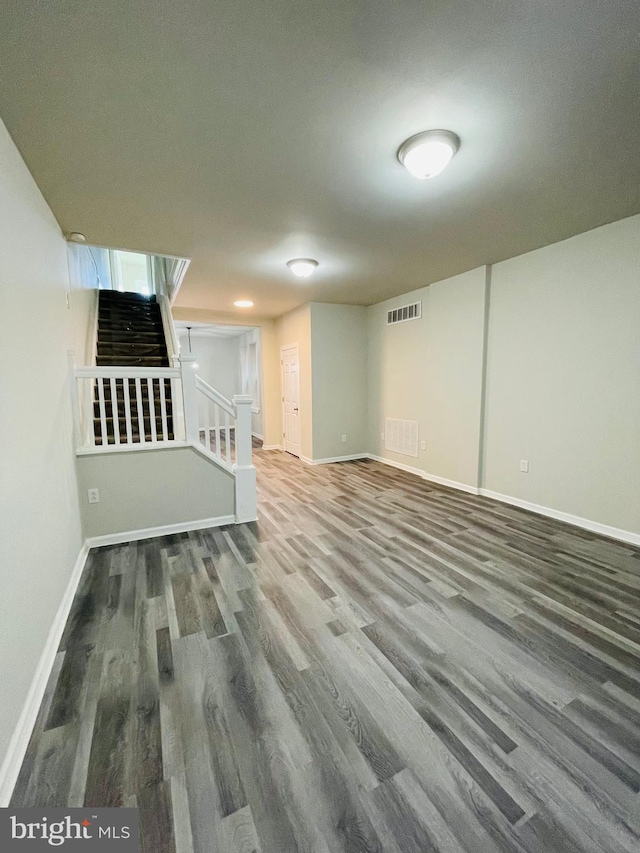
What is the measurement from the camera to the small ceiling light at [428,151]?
6.07 ft

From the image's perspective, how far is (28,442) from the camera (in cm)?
165

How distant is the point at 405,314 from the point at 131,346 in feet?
13.2

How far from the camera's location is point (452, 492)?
4.35 meters

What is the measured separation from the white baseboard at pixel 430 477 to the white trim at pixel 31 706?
159 inches

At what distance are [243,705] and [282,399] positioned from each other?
5.83 m

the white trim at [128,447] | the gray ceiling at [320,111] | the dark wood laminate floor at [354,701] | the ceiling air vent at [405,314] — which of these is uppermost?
the gray ceiling at [320,111]

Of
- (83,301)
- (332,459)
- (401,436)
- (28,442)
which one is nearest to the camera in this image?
(28,442)

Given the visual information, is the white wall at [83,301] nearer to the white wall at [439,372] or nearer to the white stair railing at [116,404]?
the white stair railing at [116,404]

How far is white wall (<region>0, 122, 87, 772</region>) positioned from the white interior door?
4.07 metres

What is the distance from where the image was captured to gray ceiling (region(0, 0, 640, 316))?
128 cm

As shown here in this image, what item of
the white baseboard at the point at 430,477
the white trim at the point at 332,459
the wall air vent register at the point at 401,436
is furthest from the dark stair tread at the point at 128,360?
the white baseboard at the point at 430,477

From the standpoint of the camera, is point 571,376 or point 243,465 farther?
point 243,465

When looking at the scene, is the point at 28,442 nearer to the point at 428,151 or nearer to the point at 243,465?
the point at 243,465

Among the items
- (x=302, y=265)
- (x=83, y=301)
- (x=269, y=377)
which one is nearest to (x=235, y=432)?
(x=302, y=265)
